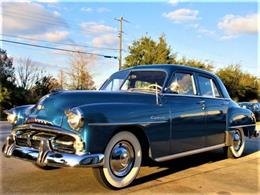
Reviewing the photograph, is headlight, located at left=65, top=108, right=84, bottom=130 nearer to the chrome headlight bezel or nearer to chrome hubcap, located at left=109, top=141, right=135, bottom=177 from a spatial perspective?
chrome hubcap, located at left=109, top=141, right=135, bottom=177

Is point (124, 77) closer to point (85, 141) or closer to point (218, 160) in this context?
point (85, 141)

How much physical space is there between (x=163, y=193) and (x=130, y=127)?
1.01 metres

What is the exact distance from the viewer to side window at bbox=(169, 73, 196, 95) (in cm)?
587

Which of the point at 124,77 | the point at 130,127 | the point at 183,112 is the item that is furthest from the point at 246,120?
the point at 130,127

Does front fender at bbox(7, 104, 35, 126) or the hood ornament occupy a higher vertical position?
the hood ornament

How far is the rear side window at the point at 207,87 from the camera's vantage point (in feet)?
22.0

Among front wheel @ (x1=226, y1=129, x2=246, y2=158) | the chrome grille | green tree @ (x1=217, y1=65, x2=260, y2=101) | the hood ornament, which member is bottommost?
front wheel @ (x1=226, y1=129, x2=246, y2=158)

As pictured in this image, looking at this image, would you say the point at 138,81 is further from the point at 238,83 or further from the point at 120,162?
the point at 238,83

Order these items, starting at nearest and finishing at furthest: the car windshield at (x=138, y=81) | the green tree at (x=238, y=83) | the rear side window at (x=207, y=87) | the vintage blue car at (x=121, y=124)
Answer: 1. the vintage blue car at (x=121, y=124)
2. the car windshield at (x=138, y=81)
3. the rear side window at (x=207, y=87)
4. the green tree at (x=238, y=83)

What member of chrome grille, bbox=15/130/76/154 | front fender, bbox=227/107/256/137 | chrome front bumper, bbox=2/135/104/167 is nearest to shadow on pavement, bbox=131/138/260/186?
front fender, bbox=227/107/256/137

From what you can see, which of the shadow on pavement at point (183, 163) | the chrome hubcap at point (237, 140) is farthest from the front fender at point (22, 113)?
the chrome hubcap at point (237, 140)

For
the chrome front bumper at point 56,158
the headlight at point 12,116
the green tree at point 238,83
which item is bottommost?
the chrome front bumper at point 56,158

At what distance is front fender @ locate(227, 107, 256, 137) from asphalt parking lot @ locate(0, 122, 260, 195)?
884 millimetres

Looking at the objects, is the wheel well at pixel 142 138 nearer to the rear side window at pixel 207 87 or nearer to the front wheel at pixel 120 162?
the front wheel at pixel 120 162
